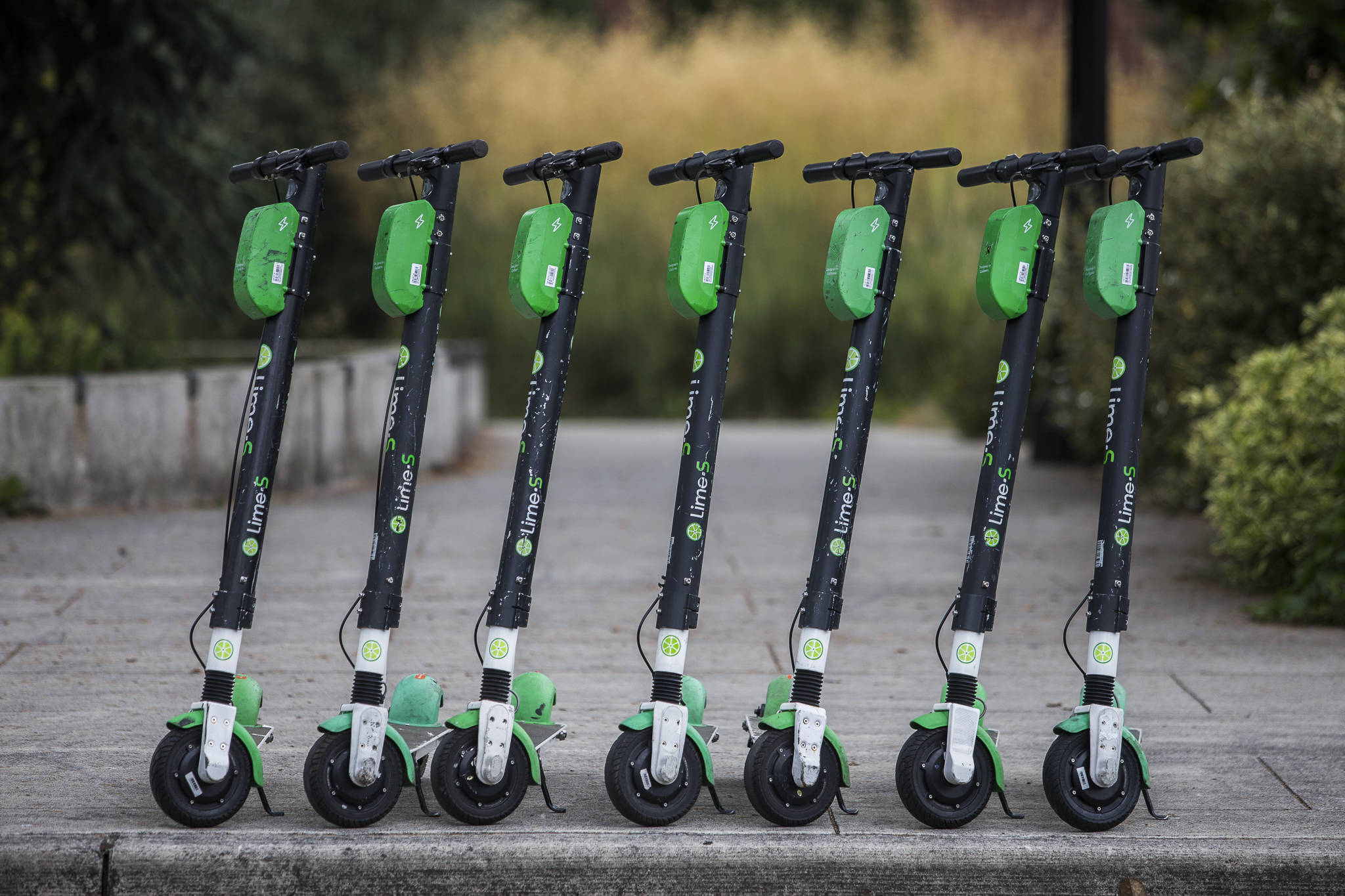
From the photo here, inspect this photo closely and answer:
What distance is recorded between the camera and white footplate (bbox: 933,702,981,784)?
3.72 metres

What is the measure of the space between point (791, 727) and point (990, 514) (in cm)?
73

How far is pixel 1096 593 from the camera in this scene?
12.5 ft

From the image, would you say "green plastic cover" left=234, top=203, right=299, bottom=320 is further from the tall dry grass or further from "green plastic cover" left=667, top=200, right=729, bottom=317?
the tall dry grass

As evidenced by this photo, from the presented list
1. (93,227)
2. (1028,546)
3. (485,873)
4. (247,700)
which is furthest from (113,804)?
(93,227)

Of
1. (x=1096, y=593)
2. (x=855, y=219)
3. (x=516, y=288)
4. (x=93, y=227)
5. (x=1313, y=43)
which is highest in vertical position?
(x=1313, y=43)

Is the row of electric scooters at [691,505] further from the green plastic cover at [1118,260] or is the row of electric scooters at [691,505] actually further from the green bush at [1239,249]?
the green bush at [1239,249]

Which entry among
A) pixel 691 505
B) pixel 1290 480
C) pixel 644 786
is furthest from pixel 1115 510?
pixel 1290 480

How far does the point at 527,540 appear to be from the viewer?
12.4 feet

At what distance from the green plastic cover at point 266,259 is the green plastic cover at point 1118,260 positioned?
199 centimetres

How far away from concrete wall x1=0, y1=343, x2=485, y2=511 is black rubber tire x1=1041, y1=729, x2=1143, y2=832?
229 inches

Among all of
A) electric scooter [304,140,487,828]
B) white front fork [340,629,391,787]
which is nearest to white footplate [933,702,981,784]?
electric scooter [304,140,487,828]

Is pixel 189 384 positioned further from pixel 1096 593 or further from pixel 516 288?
pixel 1096 593

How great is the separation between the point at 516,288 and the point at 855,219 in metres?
0.86

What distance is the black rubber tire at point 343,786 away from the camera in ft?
12.0
